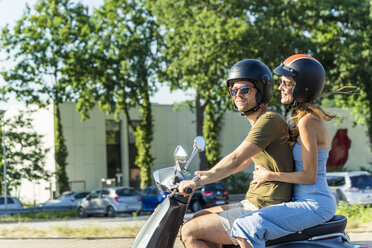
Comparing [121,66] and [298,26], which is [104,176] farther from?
[298,26]

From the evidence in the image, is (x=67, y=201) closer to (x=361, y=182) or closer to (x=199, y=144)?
(x=361, y=182)

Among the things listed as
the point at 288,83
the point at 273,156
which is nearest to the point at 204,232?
the point at 273,156

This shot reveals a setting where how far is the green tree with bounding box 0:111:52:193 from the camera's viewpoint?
32812 mm

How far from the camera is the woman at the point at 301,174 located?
128 inches

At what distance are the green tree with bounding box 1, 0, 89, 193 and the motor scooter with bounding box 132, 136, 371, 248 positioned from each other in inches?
1247

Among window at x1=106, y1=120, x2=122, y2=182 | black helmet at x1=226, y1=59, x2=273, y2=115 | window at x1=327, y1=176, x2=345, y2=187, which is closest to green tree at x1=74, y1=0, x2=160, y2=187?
window at x1=106, y1=120, x2=122, y2=182

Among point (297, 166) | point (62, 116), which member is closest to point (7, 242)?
point (297, 166)

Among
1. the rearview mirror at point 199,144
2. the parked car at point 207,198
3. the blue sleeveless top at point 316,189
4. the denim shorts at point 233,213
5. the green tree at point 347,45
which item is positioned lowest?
the parked car at point 207,198

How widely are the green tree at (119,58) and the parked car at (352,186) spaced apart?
15161 millimetres

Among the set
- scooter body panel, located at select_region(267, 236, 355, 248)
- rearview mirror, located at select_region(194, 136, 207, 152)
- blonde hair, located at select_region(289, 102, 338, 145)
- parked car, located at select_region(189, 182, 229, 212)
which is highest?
blonde hair, located at select_region(289, 102, 338, 145)

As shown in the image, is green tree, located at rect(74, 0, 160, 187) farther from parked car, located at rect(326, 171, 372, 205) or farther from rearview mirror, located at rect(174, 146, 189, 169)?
rearview mirror, located at rect(174, 146, 189, 169)

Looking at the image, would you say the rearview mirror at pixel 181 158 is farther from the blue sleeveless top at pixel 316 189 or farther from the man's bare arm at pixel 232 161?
the blue sleeveless top at pixel 316 189

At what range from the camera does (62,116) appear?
133 ft

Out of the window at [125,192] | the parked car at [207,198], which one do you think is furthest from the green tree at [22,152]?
the parked car at [207,198]
